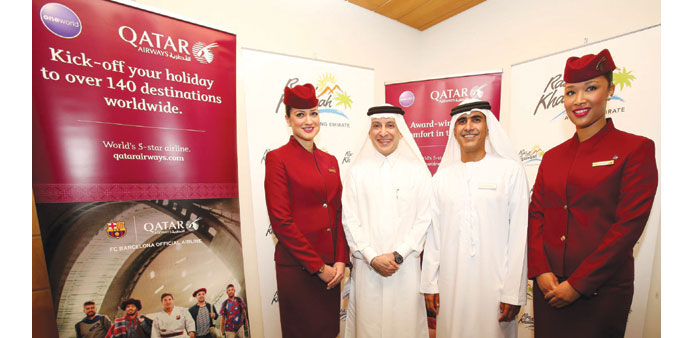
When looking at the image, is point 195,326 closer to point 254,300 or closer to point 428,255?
point 254,300

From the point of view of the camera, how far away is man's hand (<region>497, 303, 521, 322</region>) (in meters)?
1.90

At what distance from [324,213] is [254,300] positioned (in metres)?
1.63

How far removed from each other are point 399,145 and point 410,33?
10.1 ft

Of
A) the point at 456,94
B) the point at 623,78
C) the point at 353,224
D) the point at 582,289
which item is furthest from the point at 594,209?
the point at 456,94

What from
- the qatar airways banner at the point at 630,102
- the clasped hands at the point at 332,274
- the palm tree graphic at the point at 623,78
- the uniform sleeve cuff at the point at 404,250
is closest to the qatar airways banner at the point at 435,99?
the qatar airways banner at the point at 630,102

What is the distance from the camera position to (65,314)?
5.93 feet

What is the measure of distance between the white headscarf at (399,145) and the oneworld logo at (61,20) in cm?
195

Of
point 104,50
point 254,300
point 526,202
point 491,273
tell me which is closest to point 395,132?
point 526,202

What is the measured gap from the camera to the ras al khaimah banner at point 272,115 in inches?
113

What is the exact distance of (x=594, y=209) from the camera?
1665 mm

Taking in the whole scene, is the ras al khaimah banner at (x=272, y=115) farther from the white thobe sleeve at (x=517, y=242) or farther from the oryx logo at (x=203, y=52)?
the white thobe sleeve at (x=517, y=242)

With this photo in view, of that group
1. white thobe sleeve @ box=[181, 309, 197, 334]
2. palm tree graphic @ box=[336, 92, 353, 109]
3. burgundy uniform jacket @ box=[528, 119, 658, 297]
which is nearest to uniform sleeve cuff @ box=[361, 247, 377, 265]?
burgundy uniform jacket @ box=[528, 119, 658, 297]

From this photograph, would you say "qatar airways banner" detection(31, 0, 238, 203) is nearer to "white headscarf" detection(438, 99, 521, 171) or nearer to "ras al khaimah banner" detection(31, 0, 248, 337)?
"ras al khaimah banner" detection(31, 0, 248, 337)

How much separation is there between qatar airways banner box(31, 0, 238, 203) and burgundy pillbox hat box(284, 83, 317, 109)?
1.71 feet
